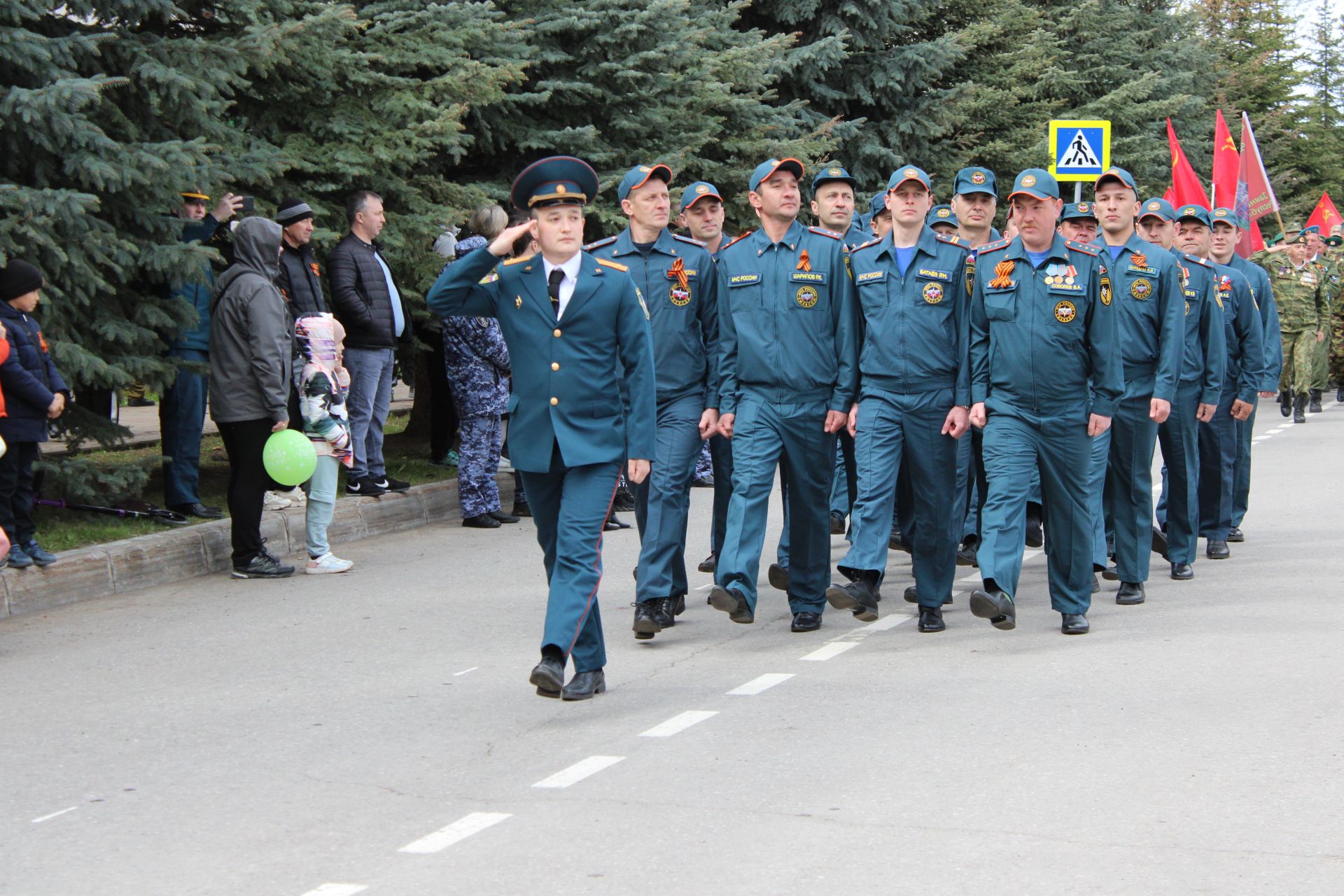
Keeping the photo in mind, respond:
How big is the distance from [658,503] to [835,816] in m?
3.27

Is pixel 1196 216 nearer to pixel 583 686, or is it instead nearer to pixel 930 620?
pixel 930 620

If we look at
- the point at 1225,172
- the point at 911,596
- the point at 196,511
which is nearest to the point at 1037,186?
the point at 911,596

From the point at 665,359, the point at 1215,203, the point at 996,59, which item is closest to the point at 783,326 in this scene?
the point at 665,359

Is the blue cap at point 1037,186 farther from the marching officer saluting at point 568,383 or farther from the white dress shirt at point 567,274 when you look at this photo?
the white dress shirt at point 567,274

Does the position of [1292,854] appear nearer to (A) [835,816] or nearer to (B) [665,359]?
(A) [835,816]

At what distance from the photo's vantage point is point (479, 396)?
40.8 feet

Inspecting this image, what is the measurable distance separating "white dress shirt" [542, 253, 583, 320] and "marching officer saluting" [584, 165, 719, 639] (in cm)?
158

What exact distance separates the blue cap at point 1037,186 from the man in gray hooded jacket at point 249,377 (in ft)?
14.2

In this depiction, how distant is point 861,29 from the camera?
908 inches

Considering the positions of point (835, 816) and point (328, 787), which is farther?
point (328, 787)

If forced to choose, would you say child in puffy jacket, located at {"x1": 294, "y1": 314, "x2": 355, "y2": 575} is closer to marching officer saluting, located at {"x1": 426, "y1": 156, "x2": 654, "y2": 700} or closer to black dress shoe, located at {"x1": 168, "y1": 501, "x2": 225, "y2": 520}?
black dress shoe, located at {"x1": 168, "y1": 501, "x2": 225, "y2": 520}

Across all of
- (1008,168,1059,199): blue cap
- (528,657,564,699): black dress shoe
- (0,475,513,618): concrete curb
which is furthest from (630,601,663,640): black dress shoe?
(0,475,513,618): concrete curb

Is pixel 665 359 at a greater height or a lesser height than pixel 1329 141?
lesser

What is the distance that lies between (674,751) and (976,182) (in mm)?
4308
